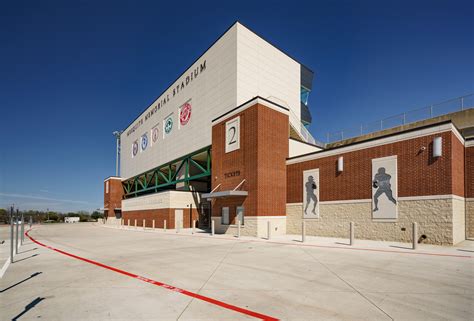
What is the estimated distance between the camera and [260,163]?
Result: 22.0m

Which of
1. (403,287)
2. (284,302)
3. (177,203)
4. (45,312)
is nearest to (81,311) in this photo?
(45,312)

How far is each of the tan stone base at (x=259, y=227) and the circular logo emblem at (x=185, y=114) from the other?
731 inches

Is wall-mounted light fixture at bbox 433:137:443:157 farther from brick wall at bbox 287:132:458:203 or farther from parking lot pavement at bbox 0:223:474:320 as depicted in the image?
parking lot pavement at bbox 0:223:474:320

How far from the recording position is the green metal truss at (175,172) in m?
35.5

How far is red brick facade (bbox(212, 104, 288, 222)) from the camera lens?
22.0m

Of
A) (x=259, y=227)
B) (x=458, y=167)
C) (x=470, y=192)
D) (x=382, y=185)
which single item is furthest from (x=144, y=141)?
(x=470, y=192)

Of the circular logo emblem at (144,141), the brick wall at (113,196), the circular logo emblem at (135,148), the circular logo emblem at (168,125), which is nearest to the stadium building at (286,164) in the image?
the circular logo emblem at (168,125)

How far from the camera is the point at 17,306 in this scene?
217 inches

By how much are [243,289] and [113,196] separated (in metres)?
66.0

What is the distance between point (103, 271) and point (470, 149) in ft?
68.2

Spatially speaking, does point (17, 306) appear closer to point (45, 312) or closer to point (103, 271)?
point (45, 312)

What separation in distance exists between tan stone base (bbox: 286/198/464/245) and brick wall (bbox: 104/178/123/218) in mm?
55332

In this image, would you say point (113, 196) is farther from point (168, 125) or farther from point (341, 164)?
point (341, 164)

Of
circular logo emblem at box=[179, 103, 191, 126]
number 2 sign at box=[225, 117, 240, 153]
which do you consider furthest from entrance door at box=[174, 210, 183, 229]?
number 2 sign at box=[225, 117, 240, 153]
